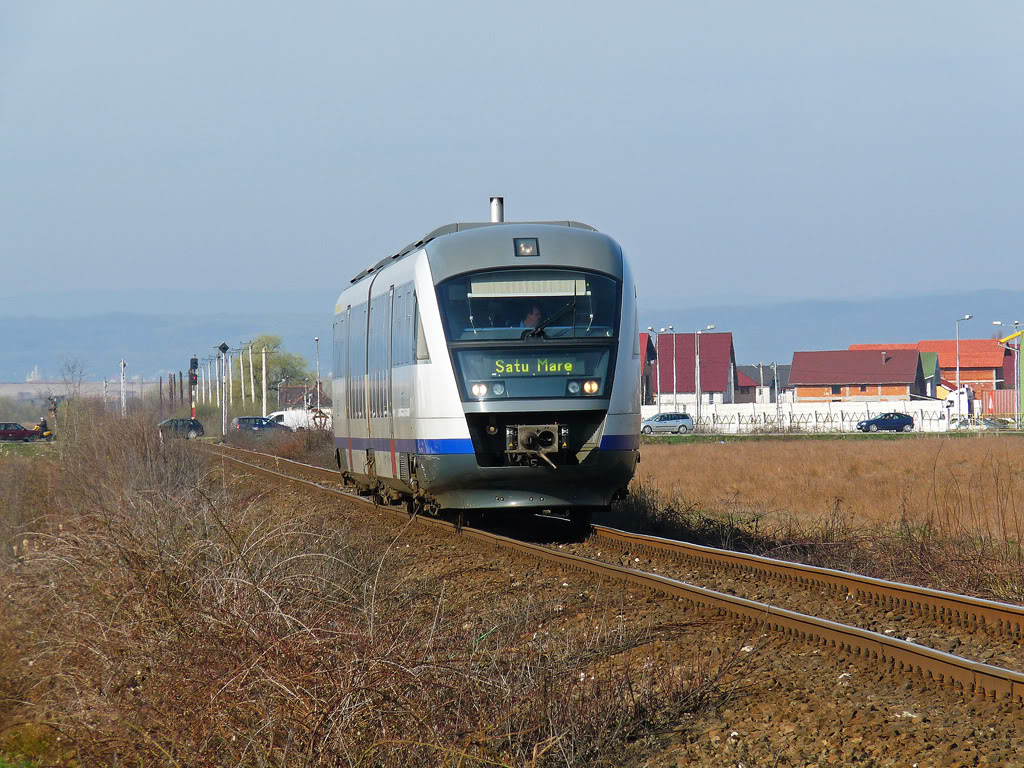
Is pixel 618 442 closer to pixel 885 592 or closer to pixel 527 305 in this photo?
pixel 527 305

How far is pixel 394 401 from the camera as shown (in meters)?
15.6

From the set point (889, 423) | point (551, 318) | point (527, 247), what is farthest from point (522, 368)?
point (889, 423)

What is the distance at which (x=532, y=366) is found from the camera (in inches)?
528

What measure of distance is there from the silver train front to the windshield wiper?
1 centimetres

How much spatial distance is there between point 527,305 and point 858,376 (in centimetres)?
9772

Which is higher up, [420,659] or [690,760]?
[420,659]

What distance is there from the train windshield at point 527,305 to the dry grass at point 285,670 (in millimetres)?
3972

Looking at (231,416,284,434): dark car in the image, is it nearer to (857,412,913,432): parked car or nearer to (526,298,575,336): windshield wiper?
(857,412,913,432): parked car

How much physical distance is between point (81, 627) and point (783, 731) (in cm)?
452

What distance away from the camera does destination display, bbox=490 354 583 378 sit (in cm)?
1340

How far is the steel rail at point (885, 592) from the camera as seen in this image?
Result: 8695 mm

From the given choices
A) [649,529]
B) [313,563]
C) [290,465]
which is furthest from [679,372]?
[313,563]

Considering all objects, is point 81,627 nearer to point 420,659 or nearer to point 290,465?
point 420,659

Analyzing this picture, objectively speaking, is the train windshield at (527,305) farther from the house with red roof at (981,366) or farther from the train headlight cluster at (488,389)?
the house with red roof at (981,366)
